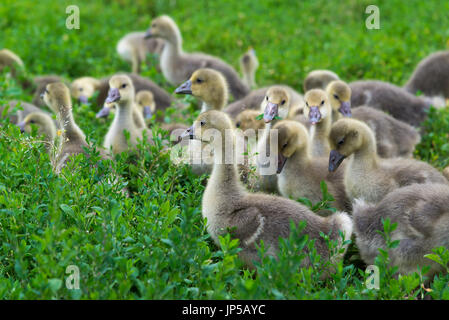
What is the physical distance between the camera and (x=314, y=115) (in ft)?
16.3

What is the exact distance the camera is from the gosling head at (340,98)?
5.46 meters

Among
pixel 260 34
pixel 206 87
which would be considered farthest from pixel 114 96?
pixel 260 34

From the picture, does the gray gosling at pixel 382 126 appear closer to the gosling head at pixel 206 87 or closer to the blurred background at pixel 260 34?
the gosling head at pixel 206 87

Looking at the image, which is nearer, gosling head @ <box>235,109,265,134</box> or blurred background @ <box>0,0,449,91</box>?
gosling head @ <box>235,109,265,134</box>

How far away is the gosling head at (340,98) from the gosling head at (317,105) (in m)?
0.36

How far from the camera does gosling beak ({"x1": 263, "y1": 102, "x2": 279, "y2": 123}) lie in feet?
15.7

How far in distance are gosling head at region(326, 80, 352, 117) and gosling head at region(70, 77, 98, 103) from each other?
111 inches

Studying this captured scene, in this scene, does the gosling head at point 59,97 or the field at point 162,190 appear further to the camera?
the gosling head at point 59,97

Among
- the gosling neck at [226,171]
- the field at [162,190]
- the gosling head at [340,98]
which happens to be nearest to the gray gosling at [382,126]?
the gosling head at [340,98]

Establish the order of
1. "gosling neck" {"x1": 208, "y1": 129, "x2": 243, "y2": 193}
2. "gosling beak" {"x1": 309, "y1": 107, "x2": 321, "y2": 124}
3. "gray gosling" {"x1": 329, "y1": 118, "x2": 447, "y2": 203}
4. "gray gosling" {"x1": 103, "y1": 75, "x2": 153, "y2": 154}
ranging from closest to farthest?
1. "gosling neck" {"x1": 208, "y1": 129, "x2": 243, "y2": 193}
2. "gray gosling" {"x1": 329, "y1": 118, "x2": 447, "y2": 203}
3. "gosling beak" {"x1": 309, "y1": 107, "x2": 321, "y2": 124}
4. "gray gosling" {"x1": 103, "y1": 75, "x2": 153, "y2": 154}

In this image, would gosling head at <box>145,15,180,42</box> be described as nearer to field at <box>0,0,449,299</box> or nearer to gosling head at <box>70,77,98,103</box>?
field at <box>0,0,449,299</box>

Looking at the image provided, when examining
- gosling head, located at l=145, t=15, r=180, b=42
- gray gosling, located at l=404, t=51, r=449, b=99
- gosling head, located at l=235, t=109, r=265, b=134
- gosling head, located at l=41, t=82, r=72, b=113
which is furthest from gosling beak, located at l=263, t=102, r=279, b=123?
gosling head, located at l=145, t=15, r=180, b=42

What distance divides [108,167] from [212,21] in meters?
6.02
